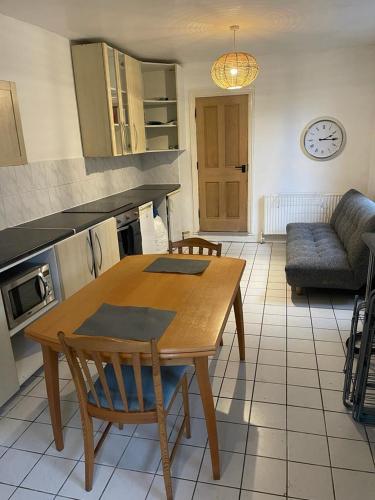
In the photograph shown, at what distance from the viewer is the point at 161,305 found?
5.92 ft

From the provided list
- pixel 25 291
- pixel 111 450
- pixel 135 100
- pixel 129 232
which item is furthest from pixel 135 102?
pixel 111 450

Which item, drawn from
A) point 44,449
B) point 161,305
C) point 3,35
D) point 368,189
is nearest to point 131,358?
point 161,305

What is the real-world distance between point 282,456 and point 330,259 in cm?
196

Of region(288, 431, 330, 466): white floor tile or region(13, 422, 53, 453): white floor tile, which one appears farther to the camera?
region(13, 422, 53, 453): white floor tile

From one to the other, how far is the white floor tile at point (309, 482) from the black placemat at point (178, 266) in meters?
1.08

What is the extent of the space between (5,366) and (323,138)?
4.40 meters

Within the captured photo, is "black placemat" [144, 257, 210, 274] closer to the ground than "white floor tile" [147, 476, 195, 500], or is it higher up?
higher up

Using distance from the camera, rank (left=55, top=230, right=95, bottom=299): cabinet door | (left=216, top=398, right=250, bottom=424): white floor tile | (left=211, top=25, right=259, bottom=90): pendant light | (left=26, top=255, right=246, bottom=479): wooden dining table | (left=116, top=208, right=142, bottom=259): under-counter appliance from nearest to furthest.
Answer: (left=26, top=255, right=246, bottom=479): wooden dining table, (left=216, top=398, right=250, bottom=424): white floor tile, (left=55, top=230, right=95, bottom=299): cabinet door, (left=211, top=25, right=259, bottom=90): pendant light, (left=116, top=208, right=142, bottom=259): under-counter appliance

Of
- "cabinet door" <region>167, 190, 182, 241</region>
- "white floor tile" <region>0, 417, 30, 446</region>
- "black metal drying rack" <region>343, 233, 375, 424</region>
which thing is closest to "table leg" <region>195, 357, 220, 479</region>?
"black metal drying rack" <region>343, 233, 375, 424</region>

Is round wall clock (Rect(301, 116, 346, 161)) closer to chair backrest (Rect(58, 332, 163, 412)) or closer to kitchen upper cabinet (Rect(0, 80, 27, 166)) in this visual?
kitchen upper cabinet (Rect(0, 80, 27, 166))

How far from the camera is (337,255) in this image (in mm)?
3471

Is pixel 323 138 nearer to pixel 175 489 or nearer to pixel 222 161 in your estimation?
pixel 222 161

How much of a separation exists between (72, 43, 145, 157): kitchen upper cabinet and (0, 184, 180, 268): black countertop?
0.53 meters

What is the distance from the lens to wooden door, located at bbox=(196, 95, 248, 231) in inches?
199
